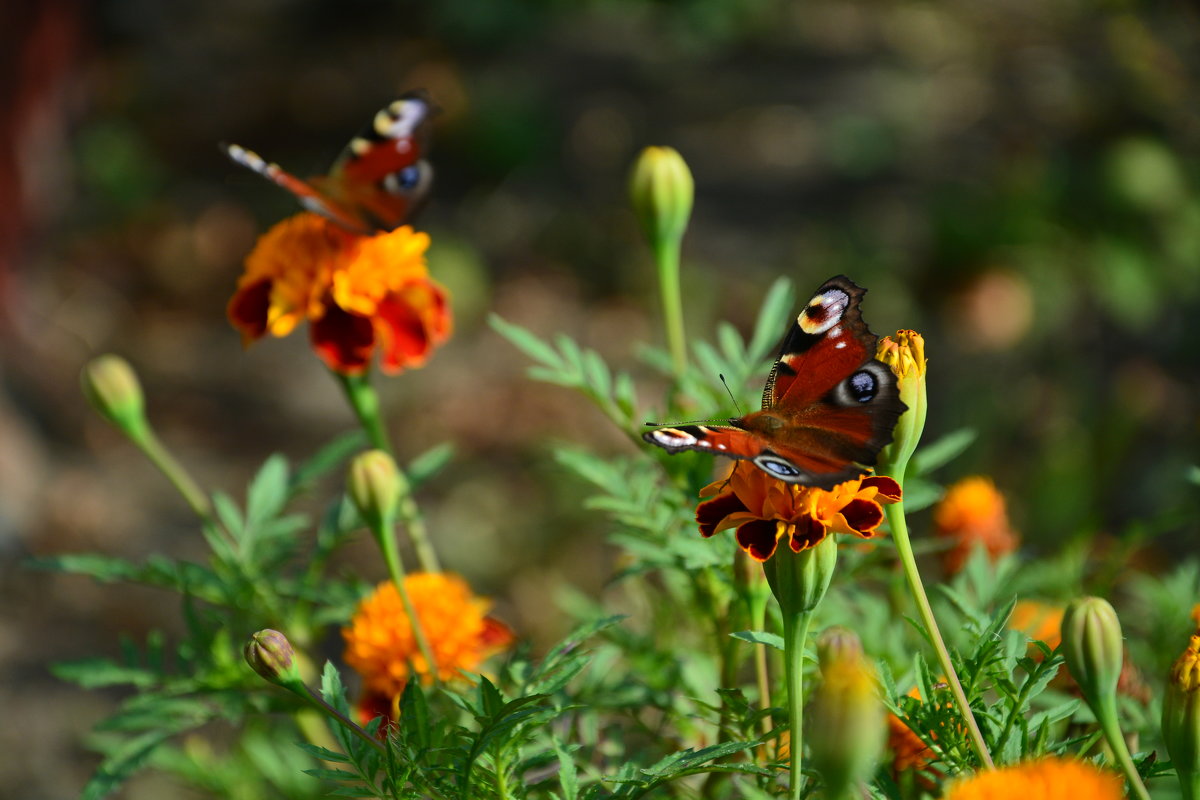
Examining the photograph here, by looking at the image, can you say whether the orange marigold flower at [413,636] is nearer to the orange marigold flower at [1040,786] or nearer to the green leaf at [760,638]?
the green leaf at [760,638]

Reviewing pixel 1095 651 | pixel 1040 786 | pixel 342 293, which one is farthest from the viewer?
pixel 342 293

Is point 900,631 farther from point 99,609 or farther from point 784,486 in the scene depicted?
point 99,609

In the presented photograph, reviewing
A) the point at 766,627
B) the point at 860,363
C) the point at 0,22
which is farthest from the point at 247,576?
the point at 0,22

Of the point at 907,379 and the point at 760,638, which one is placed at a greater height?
the point at 907,379

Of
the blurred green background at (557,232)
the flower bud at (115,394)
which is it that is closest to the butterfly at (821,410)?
the flower bud at (115,394)

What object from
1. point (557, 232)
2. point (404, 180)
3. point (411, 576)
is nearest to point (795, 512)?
point (411, 576)

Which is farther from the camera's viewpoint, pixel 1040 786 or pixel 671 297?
pixel 671 297

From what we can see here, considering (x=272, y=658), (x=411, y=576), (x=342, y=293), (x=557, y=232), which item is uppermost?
(x=342, y=293)

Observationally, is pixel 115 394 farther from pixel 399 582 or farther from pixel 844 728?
pixel 844 728
